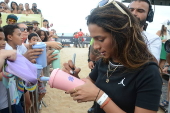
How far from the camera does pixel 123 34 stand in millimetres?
1041

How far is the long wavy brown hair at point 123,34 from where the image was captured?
102 centimetres

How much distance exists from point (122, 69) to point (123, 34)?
255 mm

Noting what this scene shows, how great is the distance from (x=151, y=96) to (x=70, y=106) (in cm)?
316

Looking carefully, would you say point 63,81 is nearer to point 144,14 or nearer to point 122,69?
point 122,69

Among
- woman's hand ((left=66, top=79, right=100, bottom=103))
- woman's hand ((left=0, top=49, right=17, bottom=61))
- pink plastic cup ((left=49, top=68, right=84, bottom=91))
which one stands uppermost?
woman's hand ((left=0, top=49, right=17, bottom=61))

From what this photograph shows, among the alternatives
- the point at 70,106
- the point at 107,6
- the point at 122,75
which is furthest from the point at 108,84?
the point at 70,106

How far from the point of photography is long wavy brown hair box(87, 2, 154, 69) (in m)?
1.02

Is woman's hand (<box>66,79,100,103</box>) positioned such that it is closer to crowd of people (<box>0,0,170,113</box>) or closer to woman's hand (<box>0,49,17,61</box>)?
crowd of people (<box>0,0,170,113</box>)

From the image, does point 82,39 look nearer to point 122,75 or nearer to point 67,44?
point 67,44

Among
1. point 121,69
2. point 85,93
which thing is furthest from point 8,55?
point 121,69

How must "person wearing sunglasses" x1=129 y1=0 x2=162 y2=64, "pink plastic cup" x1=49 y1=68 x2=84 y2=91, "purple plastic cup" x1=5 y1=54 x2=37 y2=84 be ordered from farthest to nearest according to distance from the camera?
1. "person wearing sunglasses" x1=129 y1=0 x2=162 y2=64
2. "purple plastic cup" x1=5 y1=54 x2=37 y2=84
3. "pink plastic cup" x1=49 y1=68 x2=84 y2=91

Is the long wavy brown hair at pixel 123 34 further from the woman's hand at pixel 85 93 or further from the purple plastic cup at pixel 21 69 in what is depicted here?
the purple plastic cup at pixel 21 69

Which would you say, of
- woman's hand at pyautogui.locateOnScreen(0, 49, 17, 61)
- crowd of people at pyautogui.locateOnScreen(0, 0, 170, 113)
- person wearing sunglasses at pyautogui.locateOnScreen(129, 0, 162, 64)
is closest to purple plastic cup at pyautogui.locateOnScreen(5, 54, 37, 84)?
woman's hand at pyautogui.locateOnScreen(0, 49, 17, 61)

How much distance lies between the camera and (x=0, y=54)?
1.32 metres
